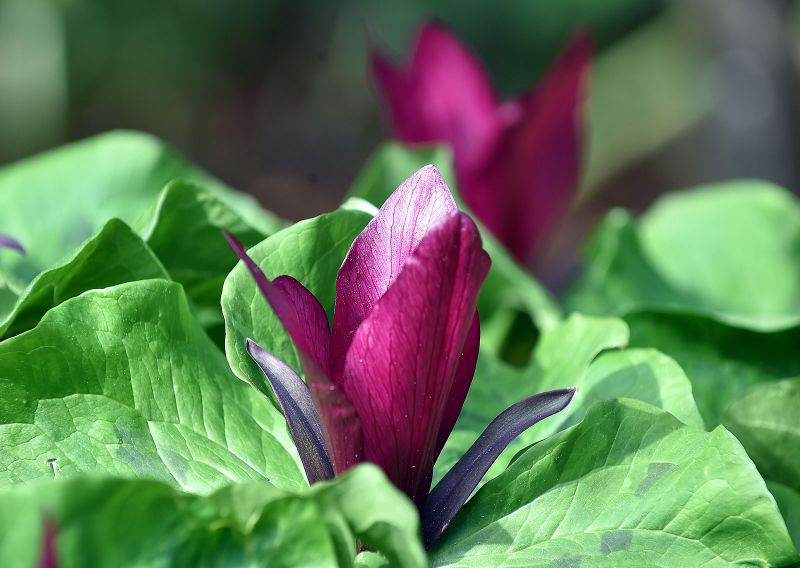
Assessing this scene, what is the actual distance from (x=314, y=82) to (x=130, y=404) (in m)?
4.70

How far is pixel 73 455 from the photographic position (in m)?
0.50

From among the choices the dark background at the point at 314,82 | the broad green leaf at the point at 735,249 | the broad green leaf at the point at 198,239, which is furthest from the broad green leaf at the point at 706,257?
the dark background at the point at 314,82

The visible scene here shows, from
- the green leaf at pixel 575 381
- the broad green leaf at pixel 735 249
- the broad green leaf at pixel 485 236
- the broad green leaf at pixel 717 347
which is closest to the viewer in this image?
the green leaf at pixel 575 381

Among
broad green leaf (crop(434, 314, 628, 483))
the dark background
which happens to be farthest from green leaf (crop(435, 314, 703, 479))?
the dark background

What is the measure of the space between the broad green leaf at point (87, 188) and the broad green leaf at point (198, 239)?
16cm

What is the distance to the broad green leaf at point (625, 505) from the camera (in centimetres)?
50

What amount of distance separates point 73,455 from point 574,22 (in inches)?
163

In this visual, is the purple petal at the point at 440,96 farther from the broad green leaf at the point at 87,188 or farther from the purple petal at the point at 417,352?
the purple petal at the point at 417,352

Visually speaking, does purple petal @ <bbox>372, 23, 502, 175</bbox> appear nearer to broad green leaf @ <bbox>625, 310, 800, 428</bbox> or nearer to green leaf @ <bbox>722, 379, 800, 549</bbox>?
broad green leaf @ <bbox>625, 310, 800, 428</bbox>

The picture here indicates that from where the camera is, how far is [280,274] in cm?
58

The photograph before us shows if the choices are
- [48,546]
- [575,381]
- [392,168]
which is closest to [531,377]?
[575,381]

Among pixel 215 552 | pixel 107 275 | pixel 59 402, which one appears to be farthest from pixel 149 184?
pixel 215 552

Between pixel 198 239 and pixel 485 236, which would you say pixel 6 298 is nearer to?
pixel 198 239

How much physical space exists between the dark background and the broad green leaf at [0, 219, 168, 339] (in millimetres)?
3034
